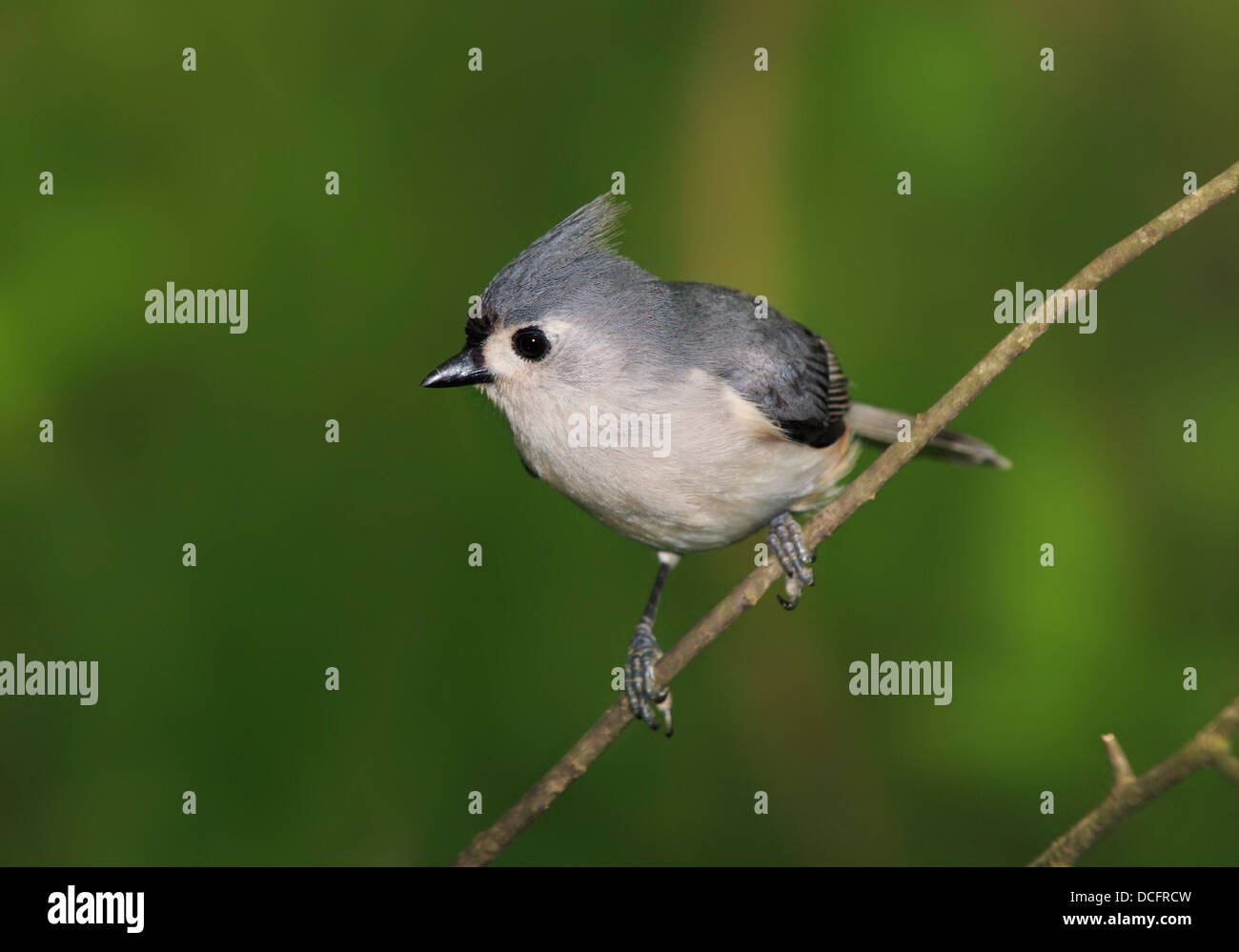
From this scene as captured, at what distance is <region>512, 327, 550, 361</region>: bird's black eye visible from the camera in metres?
2.52

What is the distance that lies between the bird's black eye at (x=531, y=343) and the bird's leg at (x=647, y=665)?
77 cm

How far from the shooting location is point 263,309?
10.2ft

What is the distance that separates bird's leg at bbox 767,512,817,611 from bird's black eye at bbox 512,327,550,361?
682mm

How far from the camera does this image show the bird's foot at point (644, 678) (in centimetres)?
281

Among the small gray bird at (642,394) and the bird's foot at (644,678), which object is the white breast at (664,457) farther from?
the bird's foot at (644,678)

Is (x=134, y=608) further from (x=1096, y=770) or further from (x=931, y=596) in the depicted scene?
(x=1096, y=770)

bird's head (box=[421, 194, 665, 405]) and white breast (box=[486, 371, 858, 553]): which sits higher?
bird's head (box=[421, 194, 665, 405])

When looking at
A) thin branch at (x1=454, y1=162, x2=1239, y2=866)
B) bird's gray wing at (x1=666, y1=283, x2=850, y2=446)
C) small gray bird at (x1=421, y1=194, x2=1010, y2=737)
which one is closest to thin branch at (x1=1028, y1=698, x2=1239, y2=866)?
thin branch at (x1=454, y1=162, x2=1239, y2=866)

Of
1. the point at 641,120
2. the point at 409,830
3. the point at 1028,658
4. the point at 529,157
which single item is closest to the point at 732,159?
the point at 641,120

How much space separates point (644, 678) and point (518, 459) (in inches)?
27.1

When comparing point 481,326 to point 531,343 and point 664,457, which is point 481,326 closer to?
point 531,343

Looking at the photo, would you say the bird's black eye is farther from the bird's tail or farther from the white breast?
the bird's tail

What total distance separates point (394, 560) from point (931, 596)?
140cm

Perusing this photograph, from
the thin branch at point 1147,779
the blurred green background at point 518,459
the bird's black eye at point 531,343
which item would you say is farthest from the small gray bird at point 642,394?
the thin branch at point 1147,779
